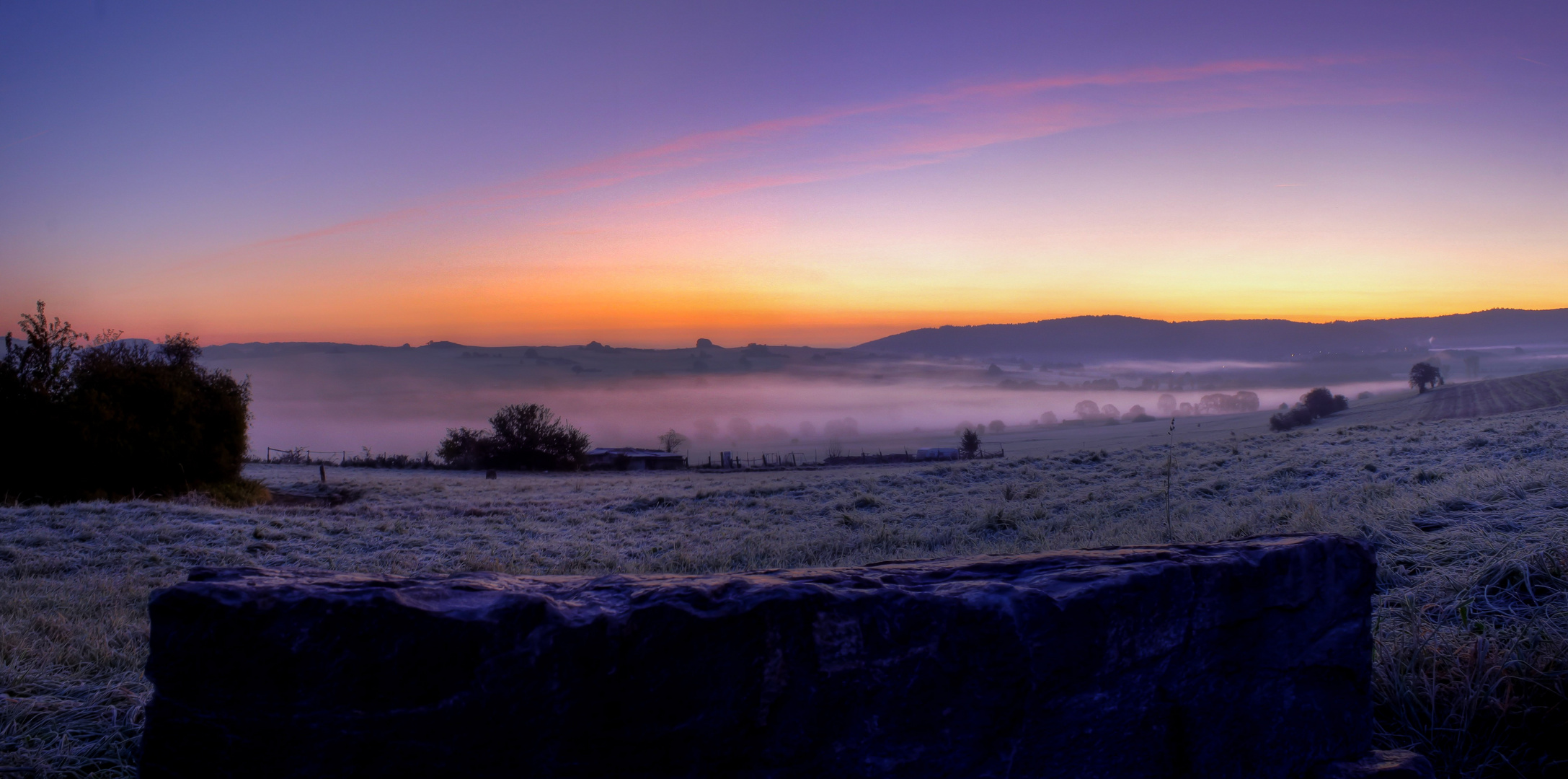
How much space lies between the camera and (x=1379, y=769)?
3.05 m

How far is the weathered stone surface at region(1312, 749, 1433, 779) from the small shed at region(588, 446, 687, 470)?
145ft

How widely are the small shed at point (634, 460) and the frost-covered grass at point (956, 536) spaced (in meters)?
17.9

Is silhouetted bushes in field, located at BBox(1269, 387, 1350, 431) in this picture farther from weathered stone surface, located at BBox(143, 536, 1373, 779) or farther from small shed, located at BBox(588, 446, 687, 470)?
weathered stone surface, located at BBox(143, 536, 1373, 779)

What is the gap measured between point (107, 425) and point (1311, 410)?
59.8 meters

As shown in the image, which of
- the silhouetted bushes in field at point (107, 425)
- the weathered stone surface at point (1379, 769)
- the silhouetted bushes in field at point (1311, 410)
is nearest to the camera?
the weathered stone surface at point (1379, 769)

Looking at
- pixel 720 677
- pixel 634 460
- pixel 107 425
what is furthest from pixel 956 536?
pixel 634 460

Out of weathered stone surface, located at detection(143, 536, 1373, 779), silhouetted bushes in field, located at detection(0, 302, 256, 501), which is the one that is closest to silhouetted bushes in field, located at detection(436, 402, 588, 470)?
silhouetted bushes in field, located at detection(0, 302, 256, 501)

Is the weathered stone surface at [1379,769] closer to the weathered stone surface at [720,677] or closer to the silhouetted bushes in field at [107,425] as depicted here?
the weathered stone surface at [720,677]

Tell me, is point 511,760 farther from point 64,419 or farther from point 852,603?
point 64,419

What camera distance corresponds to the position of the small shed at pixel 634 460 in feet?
159

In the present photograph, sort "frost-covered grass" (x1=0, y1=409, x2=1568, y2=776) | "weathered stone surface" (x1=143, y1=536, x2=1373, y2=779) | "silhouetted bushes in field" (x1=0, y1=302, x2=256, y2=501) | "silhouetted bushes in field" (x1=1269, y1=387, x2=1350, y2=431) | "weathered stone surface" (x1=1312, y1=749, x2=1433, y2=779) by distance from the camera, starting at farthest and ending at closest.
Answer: "silhouetted bushes in field" (x1=1269, y1=387, x2=1350, y2=431), "silhouetted bushes in field" (x1=0, y1=302, x2=256, y2=501), "frost-covered grass" (x1=0, y1=409, x2=1568, y2=776), "weathered stone surface" (x1=1312, y1=749, x2=1433, y2=779), "weathered stone surface" (x1=143, y1=536, x2=1373, y2=779)

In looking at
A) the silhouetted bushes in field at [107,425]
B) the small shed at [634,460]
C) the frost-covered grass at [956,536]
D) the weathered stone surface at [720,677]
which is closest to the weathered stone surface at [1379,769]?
the weathered stone surface at [720,677]

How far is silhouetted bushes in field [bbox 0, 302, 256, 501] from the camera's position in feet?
68.0

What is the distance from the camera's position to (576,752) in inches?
94.5
